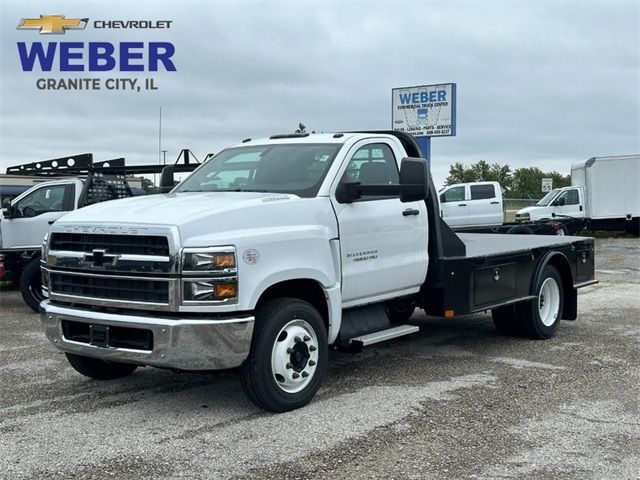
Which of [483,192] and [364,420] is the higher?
[483,192]

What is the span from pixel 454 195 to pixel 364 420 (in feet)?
70.0

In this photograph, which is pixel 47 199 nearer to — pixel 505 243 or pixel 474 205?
pixel 505 243

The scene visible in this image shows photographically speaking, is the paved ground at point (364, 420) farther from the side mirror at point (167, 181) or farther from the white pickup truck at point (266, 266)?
the side mirror at point (167, 181)

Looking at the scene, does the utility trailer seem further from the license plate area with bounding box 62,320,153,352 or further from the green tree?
the green tree

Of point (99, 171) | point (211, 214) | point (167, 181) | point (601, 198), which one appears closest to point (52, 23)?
point (99, 171)

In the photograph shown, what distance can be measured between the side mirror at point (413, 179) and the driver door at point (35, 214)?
7.58m

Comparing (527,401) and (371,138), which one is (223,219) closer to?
(371,138)

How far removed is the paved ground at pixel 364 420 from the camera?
466 cm

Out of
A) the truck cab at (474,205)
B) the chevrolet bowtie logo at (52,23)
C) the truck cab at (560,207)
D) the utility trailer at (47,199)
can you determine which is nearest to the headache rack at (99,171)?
the utility trailer at (47,199)

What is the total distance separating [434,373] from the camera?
7.02 metres

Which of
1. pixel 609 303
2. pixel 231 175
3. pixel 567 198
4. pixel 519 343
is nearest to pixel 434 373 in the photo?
pixel 519 343

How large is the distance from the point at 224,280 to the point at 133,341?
82 cm

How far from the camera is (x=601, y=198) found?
28.8 meters

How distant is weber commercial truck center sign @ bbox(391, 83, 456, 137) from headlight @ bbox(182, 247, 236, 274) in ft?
76.9
